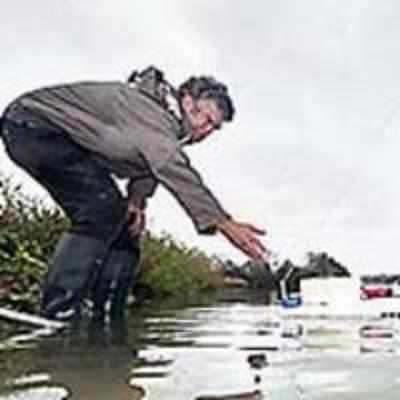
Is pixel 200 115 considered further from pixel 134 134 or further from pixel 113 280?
pixel 113 280

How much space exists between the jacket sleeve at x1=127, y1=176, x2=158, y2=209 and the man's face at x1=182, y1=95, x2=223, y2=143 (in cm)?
22

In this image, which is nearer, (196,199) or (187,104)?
(196,199)

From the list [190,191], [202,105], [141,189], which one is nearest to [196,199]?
[190,191]

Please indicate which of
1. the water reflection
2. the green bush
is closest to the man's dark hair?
the water reflection

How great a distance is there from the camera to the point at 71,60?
16.5ft

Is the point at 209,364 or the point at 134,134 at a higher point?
the point at 134,134

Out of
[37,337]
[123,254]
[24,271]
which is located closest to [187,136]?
[123,254]

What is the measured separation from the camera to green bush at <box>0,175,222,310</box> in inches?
255

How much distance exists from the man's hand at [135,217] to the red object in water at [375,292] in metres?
3.26

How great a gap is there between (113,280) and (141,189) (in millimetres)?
460

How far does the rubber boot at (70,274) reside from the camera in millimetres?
3934

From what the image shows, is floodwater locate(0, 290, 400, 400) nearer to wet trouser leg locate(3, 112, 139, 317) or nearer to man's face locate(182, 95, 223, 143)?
wet trouser leg locate(3, 112, 139, 317)

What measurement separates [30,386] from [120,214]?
33.1 inches

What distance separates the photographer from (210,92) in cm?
379
